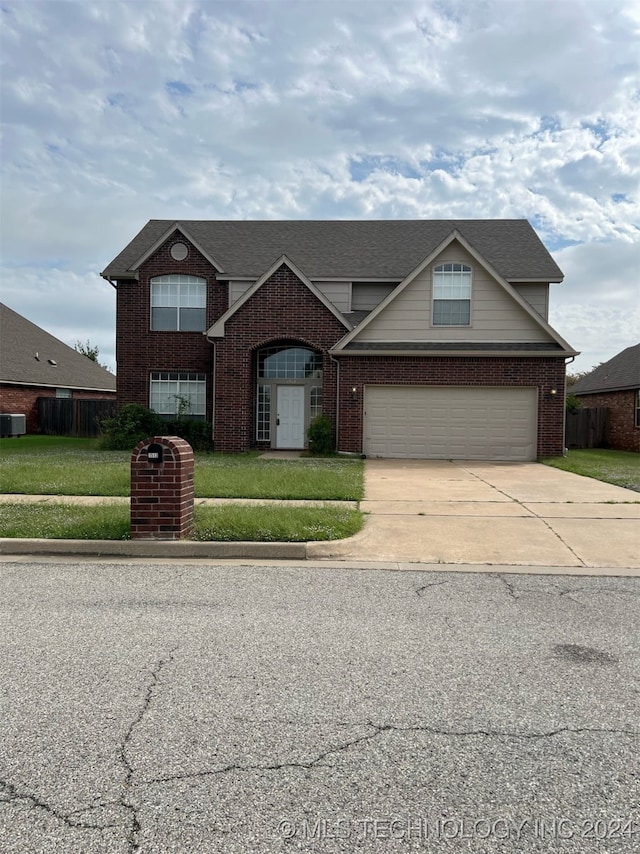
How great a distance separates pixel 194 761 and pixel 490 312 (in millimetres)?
17347

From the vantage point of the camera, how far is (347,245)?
23547 mm

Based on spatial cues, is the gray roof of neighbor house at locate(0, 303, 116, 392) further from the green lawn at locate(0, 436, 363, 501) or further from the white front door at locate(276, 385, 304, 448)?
the white front door at locate(276, 385, 304, 448)

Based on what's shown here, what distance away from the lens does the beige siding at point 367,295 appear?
21.6 metres

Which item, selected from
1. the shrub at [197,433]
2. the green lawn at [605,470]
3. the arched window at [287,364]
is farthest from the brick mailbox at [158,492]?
the arched window at [287,364]

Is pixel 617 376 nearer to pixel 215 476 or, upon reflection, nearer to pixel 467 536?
pixel 215 476

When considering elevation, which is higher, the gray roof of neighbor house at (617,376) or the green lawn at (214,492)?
the gray roof of neighbor house at (617,376)

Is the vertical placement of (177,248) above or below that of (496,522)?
above

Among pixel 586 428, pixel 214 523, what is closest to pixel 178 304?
pixel 214 523

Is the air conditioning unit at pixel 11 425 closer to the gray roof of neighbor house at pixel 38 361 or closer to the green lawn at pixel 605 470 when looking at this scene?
the gray roof of neighbor house at pixel 38 361

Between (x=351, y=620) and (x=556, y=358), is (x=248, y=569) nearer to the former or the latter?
(x=351, y=620)

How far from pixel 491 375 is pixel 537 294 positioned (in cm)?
536

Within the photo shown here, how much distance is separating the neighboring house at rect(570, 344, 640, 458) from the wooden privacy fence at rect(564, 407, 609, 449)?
0.24 meters

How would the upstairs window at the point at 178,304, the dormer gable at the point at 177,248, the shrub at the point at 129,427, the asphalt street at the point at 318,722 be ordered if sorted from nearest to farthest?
the asphalt street at the point at 318,722
the shrub at the point at 129,427
the dormer gable at the point at 177,248
the upstairs window at the point at 178,304

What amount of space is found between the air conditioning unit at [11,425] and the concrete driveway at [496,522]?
779 inches
